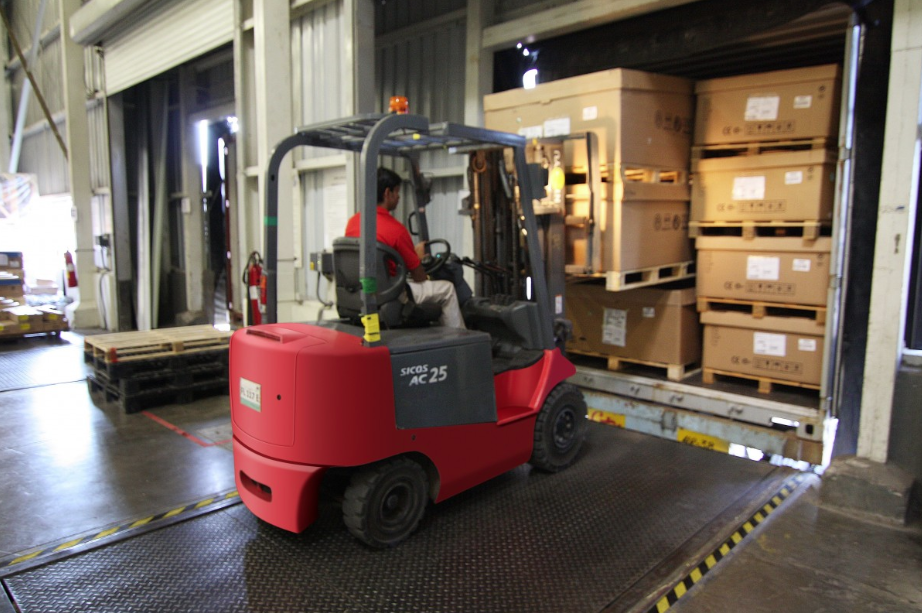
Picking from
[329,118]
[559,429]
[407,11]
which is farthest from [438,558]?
[407,11]

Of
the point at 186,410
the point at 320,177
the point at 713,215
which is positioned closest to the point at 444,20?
the point at 320,177

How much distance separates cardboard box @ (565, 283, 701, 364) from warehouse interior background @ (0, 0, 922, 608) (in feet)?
3.69

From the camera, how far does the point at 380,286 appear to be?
3359 mm

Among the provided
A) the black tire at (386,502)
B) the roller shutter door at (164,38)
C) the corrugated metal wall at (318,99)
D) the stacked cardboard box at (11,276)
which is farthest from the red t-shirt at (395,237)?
the stacked cardboard box at (11,276)

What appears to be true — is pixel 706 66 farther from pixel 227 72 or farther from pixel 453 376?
pixel 227 72

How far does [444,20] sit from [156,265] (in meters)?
6.99

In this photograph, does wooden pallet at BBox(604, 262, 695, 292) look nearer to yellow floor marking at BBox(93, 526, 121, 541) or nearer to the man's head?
the man's head

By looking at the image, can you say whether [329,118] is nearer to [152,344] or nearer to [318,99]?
[318,99]

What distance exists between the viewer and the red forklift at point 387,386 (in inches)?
120

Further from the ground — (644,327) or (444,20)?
(444,20)

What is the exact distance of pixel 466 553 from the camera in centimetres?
328

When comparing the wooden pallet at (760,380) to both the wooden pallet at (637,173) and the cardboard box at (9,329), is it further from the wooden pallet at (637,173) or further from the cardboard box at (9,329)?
the cardboard box at (9,329)

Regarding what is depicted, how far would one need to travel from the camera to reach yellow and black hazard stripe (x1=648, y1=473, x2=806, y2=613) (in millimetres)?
2898

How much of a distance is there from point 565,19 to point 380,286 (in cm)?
322
